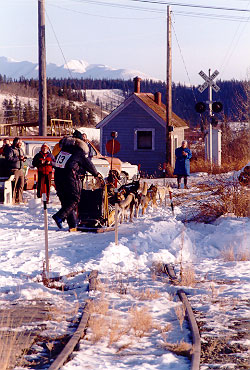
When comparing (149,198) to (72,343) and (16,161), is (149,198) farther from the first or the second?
(72,343)

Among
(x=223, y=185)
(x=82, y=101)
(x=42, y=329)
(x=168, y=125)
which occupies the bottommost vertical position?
(x=42, y=329)

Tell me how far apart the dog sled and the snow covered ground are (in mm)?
433

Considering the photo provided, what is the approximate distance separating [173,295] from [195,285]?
26.2 inches

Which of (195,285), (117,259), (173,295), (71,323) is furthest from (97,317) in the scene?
(117,259)

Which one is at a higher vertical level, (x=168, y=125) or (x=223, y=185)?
(x=168, y=125)

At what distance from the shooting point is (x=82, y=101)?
158 meters

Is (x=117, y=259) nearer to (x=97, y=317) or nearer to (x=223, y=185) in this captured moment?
(x=97, y=317)

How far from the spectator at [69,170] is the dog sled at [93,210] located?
1.82 ft

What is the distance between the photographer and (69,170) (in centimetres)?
1301

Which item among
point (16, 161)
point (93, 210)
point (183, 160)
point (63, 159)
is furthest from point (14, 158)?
point (183, 160)

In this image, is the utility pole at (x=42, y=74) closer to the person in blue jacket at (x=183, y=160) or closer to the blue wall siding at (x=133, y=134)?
the person in blue jacket at (x=183, y=160)

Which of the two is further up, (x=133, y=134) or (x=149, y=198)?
(x=133, y=134)

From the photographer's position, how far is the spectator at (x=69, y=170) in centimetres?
1300

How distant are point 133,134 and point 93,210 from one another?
24455 mm
